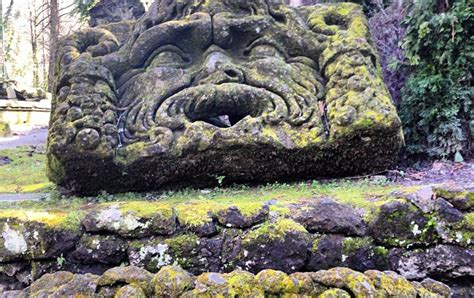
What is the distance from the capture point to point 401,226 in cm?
173

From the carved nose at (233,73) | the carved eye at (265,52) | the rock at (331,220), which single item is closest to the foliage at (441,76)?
the carved eye at (265,52)

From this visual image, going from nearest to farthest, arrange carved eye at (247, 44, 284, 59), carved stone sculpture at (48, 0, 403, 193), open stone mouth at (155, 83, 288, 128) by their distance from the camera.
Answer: carved stone sculpture at (48, 0, 403, 193)
open stone mouth at (155, 83, 288, 128)
carved eye at (247, 44, 284, 59)

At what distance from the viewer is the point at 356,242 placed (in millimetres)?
1748

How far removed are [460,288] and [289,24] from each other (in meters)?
2.32

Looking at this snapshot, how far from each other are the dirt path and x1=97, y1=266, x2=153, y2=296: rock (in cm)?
619

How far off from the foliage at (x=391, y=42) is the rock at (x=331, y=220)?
6.88 ft

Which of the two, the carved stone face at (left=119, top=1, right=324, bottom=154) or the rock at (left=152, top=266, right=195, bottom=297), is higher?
the carved stone face at (left=119, top=1, right=324, bottom=154)

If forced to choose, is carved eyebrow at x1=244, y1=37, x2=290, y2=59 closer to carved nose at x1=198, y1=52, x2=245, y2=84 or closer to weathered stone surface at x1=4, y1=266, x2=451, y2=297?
carved nose at x1=198, y1=52, x2=245, y2=84

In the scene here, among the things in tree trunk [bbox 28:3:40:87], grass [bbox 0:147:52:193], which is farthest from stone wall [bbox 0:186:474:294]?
tree trunk [bbox 28:3:40:87]

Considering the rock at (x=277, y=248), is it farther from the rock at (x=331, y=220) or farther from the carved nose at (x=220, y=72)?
the carved nose at (x=220, y=72)

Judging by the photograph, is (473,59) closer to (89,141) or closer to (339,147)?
(339,147)

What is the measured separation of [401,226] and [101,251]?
4.28 feet

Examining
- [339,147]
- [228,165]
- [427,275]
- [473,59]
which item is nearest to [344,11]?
[473,59]

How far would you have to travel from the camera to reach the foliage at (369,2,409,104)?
3.64 metres
